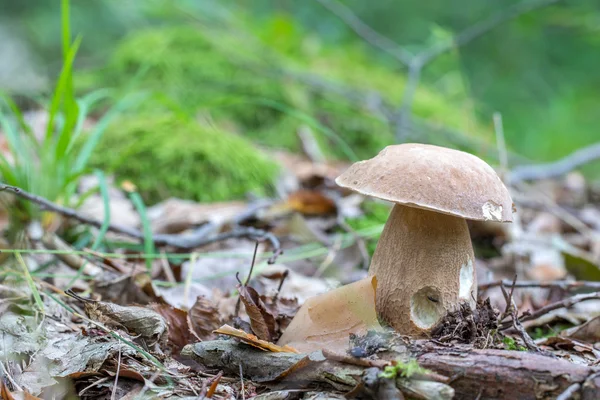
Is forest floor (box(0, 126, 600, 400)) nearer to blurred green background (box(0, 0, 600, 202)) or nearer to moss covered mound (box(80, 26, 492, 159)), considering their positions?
blurred green background (box(0, 0, 600, 202))

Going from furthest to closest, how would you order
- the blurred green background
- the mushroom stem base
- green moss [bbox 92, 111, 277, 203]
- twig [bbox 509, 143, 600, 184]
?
1. twig [bbox 509, 143, 600, 184]
2. the blurred green background
3. green moss [bbox 92, 111, 277, 203]
4. the mushroom stem base

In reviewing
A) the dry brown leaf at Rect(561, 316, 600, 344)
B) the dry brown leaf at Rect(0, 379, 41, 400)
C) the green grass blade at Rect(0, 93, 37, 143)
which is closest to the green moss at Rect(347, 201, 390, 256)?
the dry brown leaf at Rect(561, 316, 600, 344)

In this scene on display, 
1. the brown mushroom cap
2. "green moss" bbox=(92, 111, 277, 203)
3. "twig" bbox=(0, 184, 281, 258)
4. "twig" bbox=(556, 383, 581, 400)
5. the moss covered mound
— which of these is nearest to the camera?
"twig" bbox=(556, 383, 581, 400)

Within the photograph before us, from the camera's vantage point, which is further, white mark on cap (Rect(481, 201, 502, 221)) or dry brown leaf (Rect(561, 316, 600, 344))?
dry brown leaf (Rect(561, 316, 600, 344))

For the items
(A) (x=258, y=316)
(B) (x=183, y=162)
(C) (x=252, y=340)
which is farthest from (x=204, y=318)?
(B) (x=183, y=162)

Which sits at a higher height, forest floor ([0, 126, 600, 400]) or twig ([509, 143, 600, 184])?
twig ([509, 143, 600, 184])

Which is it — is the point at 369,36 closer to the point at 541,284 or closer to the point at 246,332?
the point at 541,284

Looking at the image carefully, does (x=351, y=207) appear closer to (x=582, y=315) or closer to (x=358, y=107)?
(x=582, y=315)

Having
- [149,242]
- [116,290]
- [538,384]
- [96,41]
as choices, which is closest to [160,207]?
[149,242]
